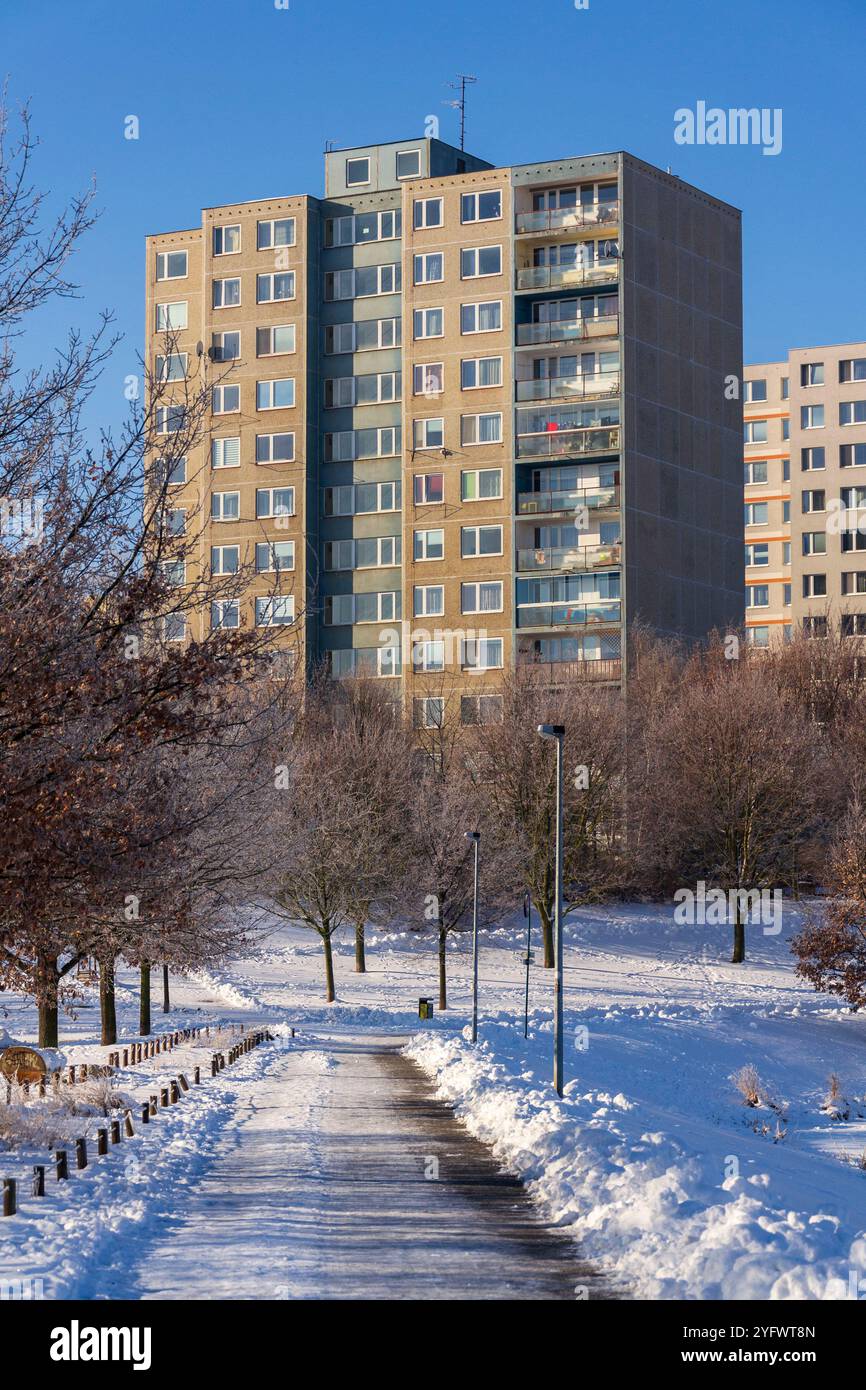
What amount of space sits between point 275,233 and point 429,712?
24.0m

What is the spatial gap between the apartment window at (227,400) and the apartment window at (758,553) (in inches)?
1676

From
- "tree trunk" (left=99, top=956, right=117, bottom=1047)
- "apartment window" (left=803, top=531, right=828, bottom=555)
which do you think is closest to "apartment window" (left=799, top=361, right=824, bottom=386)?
"apartment window" (left=803, top=531, right=828, bottom=555)

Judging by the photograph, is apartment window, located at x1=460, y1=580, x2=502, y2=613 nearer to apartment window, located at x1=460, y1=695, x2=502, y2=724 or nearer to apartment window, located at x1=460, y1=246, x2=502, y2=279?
apartment window, located at x1=460, y1=695, x2=502, y2=724

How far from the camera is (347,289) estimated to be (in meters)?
77.6

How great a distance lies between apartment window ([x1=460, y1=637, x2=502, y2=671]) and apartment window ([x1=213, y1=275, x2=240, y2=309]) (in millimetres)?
19726

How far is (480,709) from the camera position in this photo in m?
68.9

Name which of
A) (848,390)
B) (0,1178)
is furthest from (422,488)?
(0,1178)

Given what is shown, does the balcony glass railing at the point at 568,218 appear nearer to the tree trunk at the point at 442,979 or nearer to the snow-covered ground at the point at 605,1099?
the snow-covered ground at the point at 605,1099

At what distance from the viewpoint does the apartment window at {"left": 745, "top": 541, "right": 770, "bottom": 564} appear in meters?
108

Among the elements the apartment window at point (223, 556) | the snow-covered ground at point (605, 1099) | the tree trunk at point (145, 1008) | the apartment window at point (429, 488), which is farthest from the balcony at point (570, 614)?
the tree trunk at point (145, 1008)

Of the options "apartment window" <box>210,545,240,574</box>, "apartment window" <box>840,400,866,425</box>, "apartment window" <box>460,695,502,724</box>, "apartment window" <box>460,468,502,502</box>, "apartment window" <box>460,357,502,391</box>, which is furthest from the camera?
"apartment window" <box>840,400,866,425</box>

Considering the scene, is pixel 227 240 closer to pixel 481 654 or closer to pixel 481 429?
pixel 481 429

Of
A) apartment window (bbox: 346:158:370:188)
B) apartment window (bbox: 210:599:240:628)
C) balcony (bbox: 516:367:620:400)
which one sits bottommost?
apartment window (bbox: 210:599:240:628)
